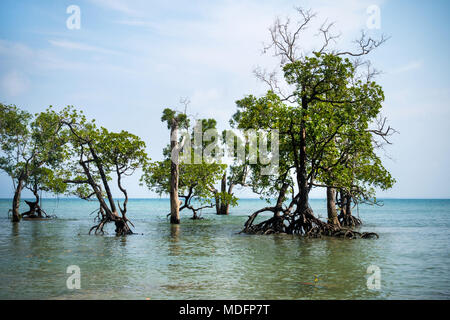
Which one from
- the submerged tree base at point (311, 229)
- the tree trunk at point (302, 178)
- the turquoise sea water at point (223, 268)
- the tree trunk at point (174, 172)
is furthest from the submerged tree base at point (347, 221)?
the tree trunk at point (174, 172)

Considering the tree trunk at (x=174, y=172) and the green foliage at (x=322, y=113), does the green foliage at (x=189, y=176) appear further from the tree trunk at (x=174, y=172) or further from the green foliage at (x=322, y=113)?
the green foliage at (x=322, y=113)

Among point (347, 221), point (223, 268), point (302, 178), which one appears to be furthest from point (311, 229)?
point (347, 221)

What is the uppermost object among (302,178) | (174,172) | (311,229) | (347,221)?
(174,172)

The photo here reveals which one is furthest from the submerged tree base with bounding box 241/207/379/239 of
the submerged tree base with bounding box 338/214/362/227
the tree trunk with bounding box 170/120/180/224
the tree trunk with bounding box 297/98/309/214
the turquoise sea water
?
the tree trunk with bounding box 170/120/180/224

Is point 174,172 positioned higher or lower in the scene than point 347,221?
higher

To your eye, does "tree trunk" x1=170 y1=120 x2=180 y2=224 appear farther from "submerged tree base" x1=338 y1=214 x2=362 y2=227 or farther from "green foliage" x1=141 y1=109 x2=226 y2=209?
"submerged tree base" x1=338 y1=214 x2=362 y2=227

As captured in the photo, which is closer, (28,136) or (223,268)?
(223,268)

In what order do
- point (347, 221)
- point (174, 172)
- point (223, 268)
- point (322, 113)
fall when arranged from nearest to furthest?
point (223, 268) → point (322, 113) → point (174, 172) → point (347, 221)

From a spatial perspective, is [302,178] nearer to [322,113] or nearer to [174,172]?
[322,113]

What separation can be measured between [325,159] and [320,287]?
13.1m

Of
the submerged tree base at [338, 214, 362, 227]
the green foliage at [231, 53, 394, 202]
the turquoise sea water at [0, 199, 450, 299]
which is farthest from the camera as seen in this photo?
the submerged tree base at [338, 214, 362, 227]

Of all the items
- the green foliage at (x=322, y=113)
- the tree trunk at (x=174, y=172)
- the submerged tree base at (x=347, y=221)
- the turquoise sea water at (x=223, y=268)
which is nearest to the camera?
the turquoise sea water at (x=223, y=268)

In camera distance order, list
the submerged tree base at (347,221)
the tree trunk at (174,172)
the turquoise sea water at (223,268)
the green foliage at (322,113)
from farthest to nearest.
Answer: the submerged tree base at (347,221)
the tree trunk at (174,172)
the green foliage at (322,113)
the turquoise sea water at (223,268)
